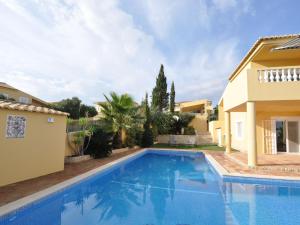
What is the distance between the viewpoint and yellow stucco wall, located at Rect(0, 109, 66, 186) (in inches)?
321

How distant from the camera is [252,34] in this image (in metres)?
16.1

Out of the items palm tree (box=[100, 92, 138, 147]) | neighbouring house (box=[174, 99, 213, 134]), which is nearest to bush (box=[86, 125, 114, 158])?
palm tree (box=[100, 92, 138, 147])

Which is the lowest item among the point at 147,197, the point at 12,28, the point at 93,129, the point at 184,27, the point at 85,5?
the point at 147,197

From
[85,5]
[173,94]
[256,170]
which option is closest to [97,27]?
[85,5]

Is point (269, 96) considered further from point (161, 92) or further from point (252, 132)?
point (161, 92)

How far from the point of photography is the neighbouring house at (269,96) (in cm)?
1149

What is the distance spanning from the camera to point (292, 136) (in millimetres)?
17156

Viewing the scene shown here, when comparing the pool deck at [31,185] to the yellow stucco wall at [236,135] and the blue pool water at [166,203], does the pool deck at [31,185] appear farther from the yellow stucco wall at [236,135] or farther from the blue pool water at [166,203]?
the yellow stucco wall at [236,135]

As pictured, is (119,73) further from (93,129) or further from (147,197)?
(147,197)

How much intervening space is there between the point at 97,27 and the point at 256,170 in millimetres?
13173

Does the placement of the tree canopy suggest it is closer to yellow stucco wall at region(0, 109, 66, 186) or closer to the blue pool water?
yellow stucco wall at region(0, 109, 66, 186)

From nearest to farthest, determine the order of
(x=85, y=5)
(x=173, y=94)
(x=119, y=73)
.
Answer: (x=85, y=5) < (x=119, y=73) < (x=173, y=94)

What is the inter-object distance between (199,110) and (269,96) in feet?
125


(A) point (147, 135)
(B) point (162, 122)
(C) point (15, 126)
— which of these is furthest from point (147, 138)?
(C) point (15, 126)
